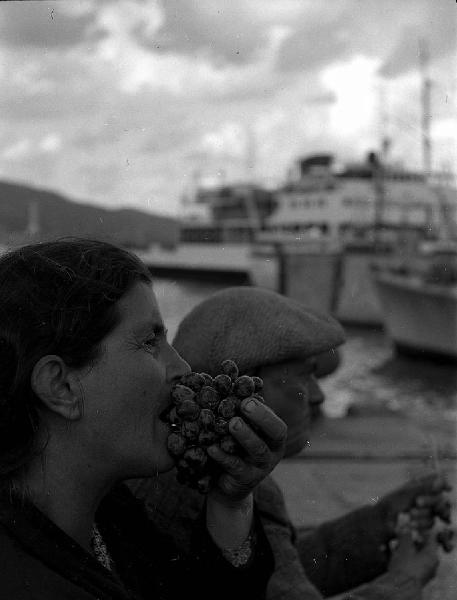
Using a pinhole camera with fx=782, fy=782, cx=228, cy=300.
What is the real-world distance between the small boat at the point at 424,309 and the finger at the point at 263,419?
69.7 ft

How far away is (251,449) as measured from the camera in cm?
130

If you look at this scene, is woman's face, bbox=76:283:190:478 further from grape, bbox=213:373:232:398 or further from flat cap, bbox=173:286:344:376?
flat cap, bbox=173:286:344:376

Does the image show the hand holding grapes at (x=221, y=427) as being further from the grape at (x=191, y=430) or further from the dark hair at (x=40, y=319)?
the dark hair at (x=40, y=319)

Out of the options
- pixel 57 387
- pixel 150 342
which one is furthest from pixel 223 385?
pixel 57 387

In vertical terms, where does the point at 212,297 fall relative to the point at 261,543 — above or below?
above

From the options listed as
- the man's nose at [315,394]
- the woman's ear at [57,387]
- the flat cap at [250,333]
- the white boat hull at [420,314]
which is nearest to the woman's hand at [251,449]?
the woman's ear at [57,387]

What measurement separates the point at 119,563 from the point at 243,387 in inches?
16.5

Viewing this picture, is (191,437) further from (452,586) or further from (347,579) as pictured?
(452,586)

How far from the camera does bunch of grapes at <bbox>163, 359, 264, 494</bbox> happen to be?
4.18ft

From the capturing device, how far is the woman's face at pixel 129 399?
1.28 metres

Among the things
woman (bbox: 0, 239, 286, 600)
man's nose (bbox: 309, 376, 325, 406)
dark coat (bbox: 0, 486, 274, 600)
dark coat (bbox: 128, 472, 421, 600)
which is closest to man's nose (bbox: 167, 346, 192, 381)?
woman (bbox: 0, 239, 286, 600)

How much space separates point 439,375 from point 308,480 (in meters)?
19.0

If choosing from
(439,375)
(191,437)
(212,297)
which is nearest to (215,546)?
(191,437)

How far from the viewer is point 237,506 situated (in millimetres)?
1467
